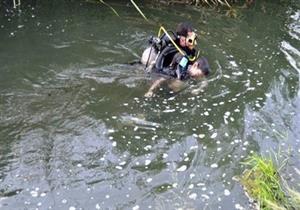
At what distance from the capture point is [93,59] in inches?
334

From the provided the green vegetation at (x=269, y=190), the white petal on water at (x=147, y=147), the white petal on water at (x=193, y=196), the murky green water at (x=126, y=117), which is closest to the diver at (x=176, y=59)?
the murky green water at (x=126, y=117)

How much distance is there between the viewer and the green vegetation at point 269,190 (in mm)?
4926

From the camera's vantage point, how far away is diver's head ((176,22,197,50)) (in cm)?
752

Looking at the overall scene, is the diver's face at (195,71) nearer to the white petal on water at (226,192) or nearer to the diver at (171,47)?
the diver at (171,47)

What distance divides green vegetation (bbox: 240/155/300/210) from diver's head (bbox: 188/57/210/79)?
2.52 metres

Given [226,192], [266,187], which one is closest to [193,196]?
[226,192]

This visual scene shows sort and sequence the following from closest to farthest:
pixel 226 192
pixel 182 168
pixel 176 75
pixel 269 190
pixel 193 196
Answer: pixel 269 190, pixel 193 196, pixel 226 192, pixel 182 168, pixel 176 75

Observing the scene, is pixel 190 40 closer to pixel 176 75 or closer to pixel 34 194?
pixel 176 75

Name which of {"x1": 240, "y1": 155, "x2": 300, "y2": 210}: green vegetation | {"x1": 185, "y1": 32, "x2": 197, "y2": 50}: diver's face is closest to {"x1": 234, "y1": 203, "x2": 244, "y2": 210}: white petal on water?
{"x1": 240, "y1": 155, "x2": 300, "y2": 210}: green vegetation

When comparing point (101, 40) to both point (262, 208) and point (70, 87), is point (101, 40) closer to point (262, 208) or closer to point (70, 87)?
point (70, 87)

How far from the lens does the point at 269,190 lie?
16.7ft

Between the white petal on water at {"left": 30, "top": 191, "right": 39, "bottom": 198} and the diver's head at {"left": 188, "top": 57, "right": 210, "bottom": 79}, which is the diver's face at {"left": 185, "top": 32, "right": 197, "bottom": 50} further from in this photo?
the white petal on water at {"left": 30, "top": 191, "right": 39, "bottom": 198}

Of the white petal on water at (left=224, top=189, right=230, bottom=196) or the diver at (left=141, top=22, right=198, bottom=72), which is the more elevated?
the diver at (left=141, top=22, right=198, bottom=72)

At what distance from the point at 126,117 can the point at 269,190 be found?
2423mm
